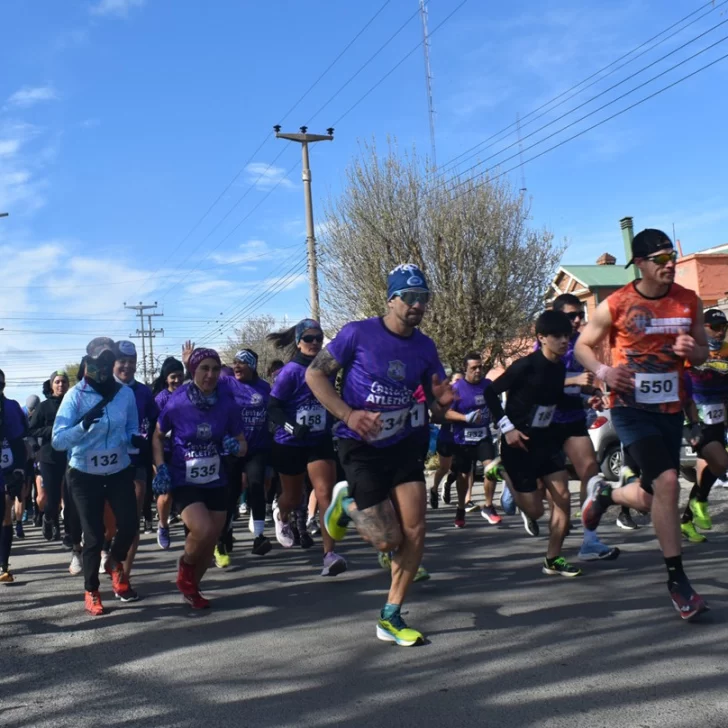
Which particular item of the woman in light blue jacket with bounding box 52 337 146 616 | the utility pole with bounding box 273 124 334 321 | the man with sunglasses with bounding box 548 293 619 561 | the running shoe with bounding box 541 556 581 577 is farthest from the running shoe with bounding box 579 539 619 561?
the utility pole with bounding box 273 124 334 321

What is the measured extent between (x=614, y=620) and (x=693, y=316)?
1.89 meters

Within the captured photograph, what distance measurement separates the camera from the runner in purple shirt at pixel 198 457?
21.7 feet

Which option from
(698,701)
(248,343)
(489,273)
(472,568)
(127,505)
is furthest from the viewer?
(248,343)

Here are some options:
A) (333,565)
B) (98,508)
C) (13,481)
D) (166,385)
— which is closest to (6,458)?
(13,481)

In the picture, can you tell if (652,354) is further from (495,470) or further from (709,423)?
(495,470)

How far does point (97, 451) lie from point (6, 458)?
2.19 metres

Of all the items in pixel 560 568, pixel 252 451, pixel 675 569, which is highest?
pixel 252 451

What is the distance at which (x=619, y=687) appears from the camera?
4129 mm

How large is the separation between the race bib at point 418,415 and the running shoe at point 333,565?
246 cm

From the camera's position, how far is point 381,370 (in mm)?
5246

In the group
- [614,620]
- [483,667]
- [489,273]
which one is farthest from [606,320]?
[489,273]

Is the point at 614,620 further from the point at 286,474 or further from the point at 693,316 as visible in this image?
the point at 286,474

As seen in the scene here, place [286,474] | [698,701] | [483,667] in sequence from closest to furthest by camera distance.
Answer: [698,701], [483,667], [286,474]

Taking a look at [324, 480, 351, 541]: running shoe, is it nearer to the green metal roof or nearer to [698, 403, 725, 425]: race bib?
[698, 403, 725, 425]: race bib
